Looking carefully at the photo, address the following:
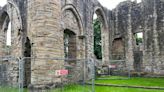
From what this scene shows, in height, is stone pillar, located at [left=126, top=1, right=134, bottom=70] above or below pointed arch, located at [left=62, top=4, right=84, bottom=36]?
below

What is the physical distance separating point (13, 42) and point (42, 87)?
6.04 meters

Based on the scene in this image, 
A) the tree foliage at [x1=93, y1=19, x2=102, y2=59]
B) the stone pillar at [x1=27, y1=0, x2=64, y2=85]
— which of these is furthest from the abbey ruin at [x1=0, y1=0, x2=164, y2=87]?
the tree foliage at [x1=93, y1=19, x2=102, y2=59]

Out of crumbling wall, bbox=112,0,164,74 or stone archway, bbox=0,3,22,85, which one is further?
crumbling wall, bbox=112,0,164,74

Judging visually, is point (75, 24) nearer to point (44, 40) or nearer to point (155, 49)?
point (44, 40)

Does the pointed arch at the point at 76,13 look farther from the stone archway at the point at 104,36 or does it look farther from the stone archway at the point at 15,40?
the stone archway at the point at 104,36

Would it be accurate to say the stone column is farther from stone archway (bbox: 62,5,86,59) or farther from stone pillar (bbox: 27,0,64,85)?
stone pillar (bbox: 27,0,64,85)

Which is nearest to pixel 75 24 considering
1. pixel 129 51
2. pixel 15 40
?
pixel 15 40

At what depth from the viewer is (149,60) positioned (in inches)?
766

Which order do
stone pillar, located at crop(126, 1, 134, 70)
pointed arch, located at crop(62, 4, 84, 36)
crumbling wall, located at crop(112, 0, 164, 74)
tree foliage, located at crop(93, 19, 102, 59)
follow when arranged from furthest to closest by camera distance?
tree foliage, located at crop(93, 19, 102, 59) < stone pillar, located at crop(126, 1, 134, 70) < crumbling wall, located at crop(112, 0, 164, 74) < pointed arch, located at crop(62, 4, 84, 36)

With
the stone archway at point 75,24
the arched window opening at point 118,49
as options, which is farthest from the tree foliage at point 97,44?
the stone archway at point 75,24

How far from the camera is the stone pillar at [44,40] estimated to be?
1010 cm

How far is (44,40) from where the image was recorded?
34.2ft

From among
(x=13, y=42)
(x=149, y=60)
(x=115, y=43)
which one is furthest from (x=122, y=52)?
(x=13, y=42)

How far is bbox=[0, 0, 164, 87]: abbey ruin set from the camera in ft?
34.7
